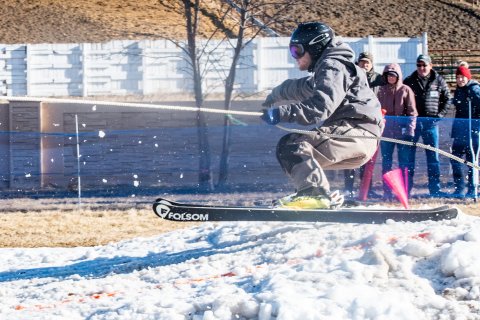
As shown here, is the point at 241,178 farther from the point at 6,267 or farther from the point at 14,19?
the point at 14,19

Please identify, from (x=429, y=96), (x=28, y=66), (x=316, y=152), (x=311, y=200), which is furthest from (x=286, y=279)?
(x=28, y=66)

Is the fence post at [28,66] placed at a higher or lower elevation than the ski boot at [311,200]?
higher

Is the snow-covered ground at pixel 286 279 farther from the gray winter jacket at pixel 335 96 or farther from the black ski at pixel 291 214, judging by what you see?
the gray winter jacket at pixel 335 96

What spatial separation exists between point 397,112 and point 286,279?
695cm

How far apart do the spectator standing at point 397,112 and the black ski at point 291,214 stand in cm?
465

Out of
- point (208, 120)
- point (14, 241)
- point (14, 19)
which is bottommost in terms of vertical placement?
point (14, 241)

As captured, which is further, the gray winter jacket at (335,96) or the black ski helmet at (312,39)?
the black ski helmet at (312,39)

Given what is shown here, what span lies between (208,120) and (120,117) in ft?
6.47

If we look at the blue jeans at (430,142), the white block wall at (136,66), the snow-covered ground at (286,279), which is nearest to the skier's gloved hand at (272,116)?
the snow-covered ground at (286,279)

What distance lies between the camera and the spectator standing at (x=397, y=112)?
488 inches

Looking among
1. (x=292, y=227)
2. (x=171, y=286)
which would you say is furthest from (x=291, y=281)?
(x=292, y=227)

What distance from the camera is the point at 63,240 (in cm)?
1122

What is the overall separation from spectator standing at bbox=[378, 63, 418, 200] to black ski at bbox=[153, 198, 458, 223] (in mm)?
4646

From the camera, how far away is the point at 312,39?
25.6ft
